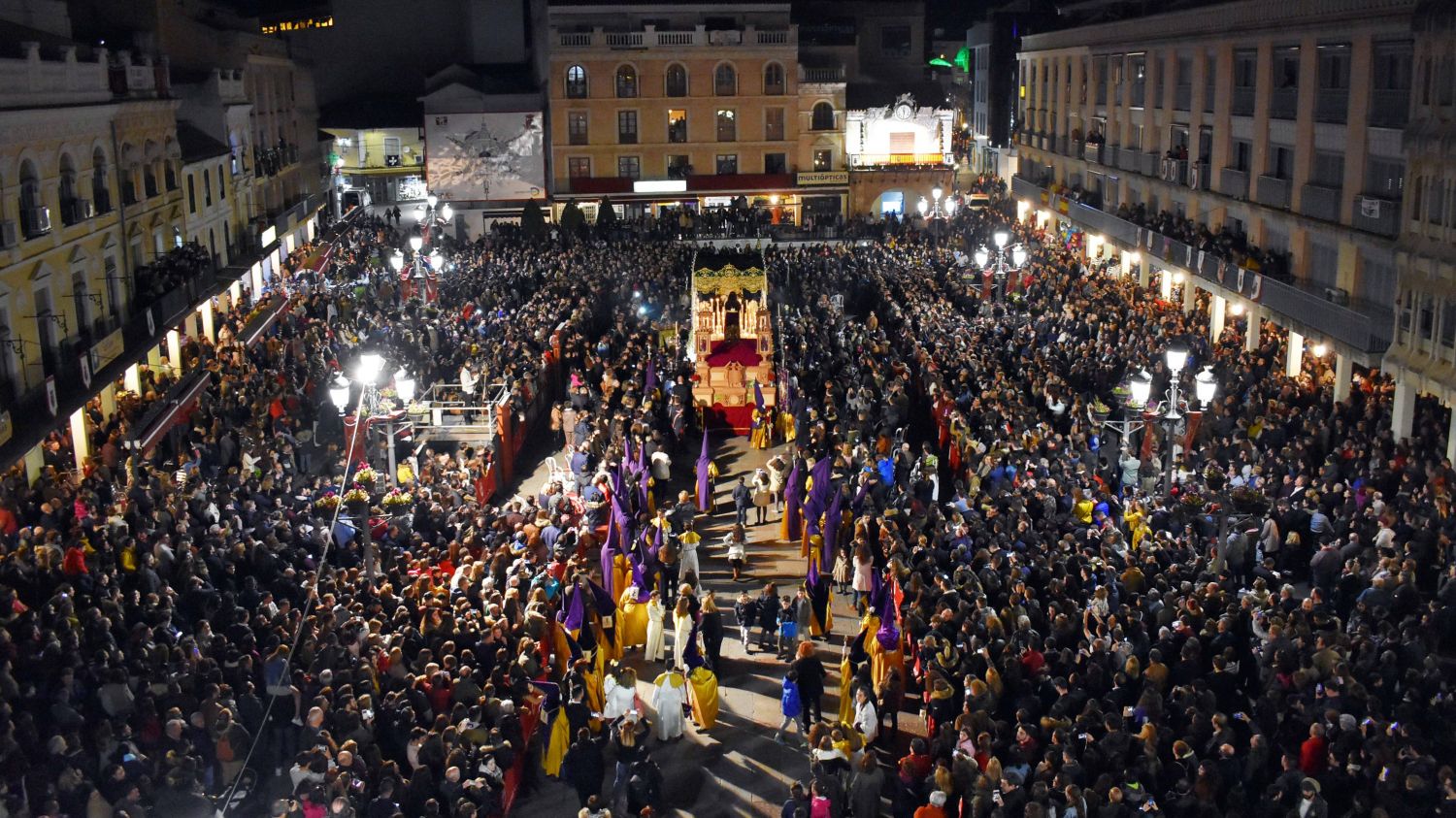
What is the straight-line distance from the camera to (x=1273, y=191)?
118ft

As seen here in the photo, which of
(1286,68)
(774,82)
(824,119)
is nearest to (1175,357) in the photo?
(1286,68)

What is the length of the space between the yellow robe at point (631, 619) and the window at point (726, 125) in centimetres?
4872

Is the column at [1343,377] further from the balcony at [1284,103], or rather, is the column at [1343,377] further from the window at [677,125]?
the window at [677,125]

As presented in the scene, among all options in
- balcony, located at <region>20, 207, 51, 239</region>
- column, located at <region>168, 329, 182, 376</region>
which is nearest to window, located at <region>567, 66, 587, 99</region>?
column, located at <region>168, 329, 182, 376</region>

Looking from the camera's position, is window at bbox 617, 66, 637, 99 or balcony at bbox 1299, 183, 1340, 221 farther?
window at bbox 617, 66, 637, 99

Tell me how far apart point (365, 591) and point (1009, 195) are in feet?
177

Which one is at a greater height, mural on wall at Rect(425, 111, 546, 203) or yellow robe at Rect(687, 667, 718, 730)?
mural on wall at Rect(425, 111, 546, 203)

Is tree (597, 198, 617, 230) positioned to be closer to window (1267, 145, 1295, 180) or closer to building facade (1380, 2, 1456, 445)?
window (1267, 145, 1295, 180)

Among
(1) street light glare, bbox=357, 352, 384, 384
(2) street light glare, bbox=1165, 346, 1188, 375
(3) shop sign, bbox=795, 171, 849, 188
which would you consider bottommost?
(2) street light glare, bbox=1165, 346, 1188, 375

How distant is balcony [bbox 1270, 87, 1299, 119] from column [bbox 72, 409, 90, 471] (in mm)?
27495

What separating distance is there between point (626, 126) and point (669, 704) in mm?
51165

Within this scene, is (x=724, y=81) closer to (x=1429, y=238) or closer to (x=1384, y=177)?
(x=1384, y=177)

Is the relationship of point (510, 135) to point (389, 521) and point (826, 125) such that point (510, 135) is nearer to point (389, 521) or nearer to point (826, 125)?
point (826, 125)

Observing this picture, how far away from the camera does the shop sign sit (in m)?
65.6
